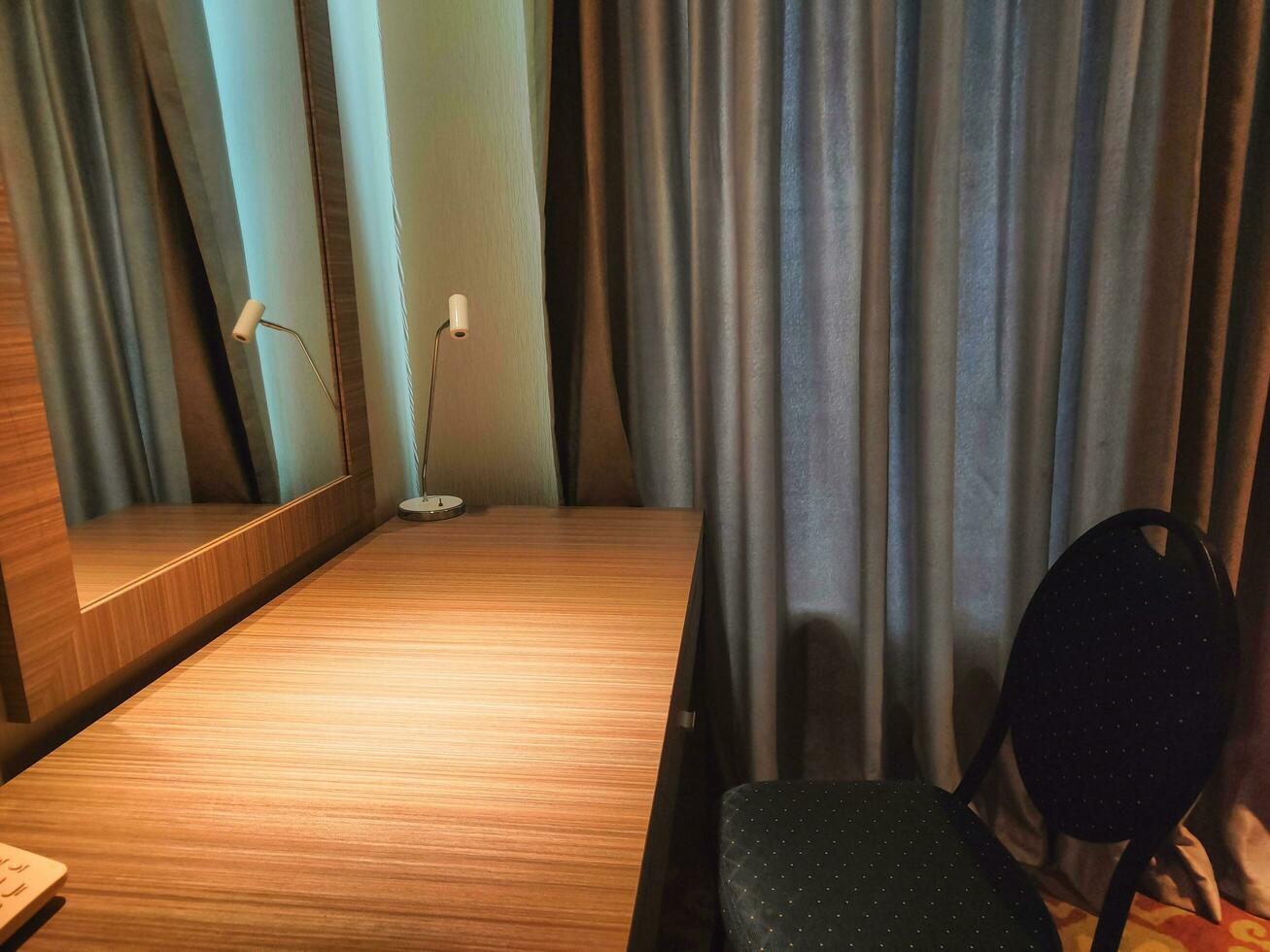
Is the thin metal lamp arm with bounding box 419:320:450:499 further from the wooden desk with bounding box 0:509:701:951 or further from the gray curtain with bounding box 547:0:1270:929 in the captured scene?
the wooden desk with bounding box 0:509:701:951

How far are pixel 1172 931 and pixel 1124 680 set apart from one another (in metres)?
0.86

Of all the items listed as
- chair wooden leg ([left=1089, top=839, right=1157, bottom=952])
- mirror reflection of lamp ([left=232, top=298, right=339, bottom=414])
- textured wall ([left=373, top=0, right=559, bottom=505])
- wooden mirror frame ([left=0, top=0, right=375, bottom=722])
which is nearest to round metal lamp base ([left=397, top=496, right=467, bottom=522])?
textured wall ([left=373, top=0, right=559, bottom=505])

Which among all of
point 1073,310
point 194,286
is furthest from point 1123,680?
point 194,286

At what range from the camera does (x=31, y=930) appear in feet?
1.94

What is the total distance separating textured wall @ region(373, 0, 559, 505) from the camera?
1531 mm

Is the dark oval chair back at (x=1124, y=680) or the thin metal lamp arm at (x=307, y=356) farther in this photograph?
the thin metal lamp arm at (x=307, y=356)

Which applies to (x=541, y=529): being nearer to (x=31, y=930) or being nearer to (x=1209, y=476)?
(x=31, y=930)

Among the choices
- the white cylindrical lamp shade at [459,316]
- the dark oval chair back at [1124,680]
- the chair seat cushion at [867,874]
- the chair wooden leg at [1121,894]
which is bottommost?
the chair seat cushion at [867,874]

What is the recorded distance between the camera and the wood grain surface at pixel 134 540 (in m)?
0.83

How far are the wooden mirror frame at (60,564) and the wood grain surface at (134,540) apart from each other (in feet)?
0.04

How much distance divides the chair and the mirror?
2.73ft

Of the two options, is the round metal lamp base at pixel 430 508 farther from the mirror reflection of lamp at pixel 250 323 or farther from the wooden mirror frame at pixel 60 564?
the mirror reflection of lamp at pixel 250 323

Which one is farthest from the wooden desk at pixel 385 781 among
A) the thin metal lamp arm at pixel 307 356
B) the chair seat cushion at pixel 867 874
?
the thin metal lamp arm at pixel 307 356

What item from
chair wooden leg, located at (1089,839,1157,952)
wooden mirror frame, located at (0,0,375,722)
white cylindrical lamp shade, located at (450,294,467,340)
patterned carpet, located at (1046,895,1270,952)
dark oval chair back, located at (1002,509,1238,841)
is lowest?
patterned carpet, located at (1046,895,1270,952)
